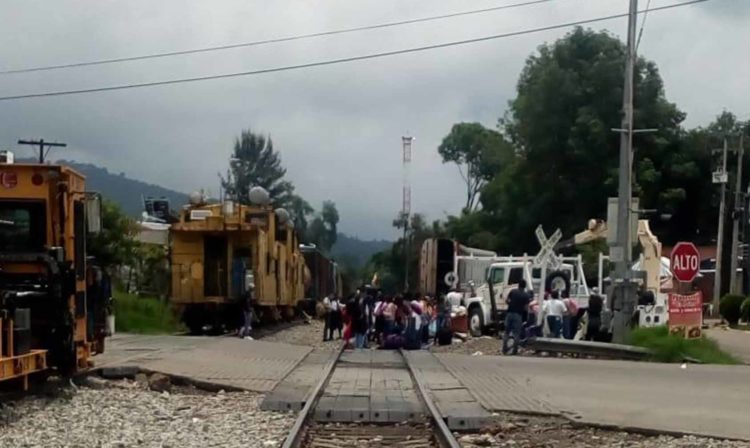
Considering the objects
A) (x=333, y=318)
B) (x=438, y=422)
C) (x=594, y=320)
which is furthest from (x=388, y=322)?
(x=438, y=422)

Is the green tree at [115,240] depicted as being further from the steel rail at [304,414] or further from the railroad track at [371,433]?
the railroad track at [371,433]

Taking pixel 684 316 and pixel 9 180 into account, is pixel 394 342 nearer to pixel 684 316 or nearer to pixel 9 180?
pixel 684 316

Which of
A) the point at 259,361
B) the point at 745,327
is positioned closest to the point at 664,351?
the point at 259,361

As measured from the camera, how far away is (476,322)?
3609 centimetres

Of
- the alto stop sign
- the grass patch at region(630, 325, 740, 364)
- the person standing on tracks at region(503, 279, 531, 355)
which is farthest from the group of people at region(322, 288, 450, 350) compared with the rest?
the alto stop sign

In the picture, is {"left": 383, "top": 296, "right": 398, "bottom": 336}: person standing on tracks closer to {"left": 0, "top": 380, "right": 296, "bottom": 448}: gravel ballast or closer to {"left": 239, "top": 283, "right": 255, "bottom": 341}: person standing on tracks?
{"left": 239, "top": 283, "right": 255, "bottom": 341}: person standing on tracks

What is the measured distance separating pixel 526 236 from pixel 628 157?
141 feet

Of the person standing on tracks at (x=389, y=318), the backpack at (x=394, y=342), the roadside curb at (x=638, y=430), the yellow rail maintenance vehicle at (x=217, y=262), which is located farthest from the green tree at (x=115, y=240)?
the roadside curb at (x=638, y=430)

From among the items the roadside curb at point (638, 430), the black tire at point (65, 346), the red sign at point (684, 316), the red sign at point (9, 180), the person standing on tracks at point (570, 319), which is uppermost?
the red sign at point (9, 180)

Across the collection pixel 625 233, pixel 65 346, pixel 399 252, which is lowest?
pixel 399 252

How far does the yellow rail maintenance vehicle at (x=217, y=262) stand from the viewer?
34.6 m

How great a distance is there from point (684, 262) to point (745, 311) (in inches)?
1049

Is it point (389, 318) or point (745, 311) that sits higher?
point (389, 318)

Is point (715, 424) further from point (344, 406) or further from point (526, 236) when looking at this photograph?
point (526, 236)
